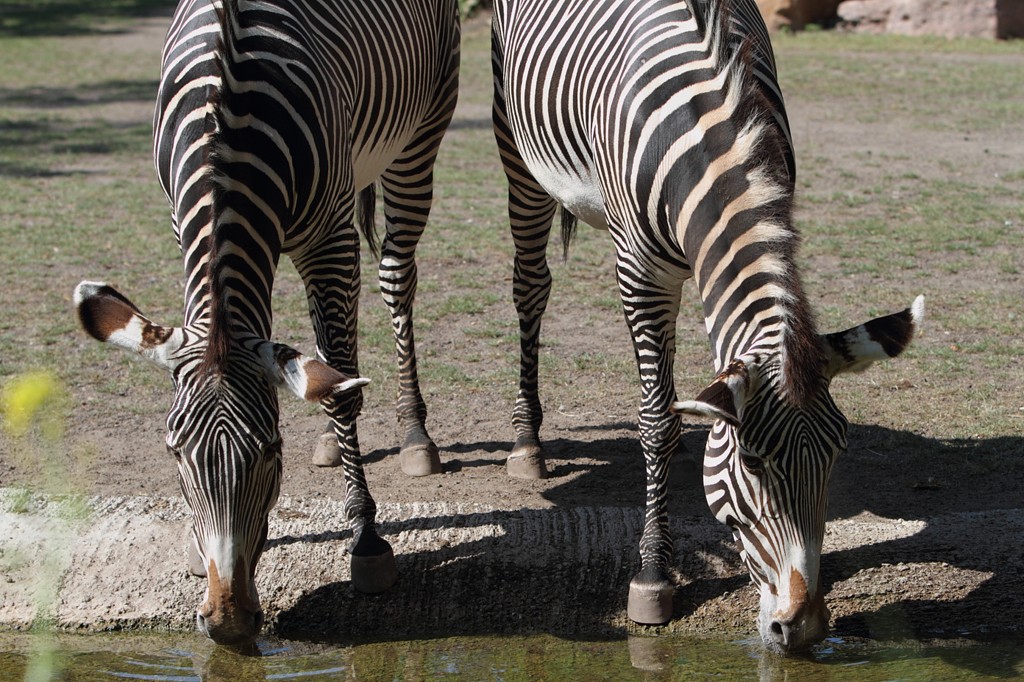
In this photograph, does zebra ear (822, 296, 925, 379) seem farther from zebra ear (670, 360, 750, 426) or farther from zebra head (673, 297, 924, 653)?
zebra ear (670, 360, 750, 426)

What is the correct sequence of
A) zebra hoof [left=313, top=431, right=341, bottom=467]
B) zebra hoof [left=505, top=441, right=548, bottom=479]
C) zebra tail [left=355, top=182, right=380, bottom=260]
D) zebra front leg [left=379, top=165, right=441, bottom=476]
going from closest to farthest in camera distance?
zebra hoof [left=505, top=441, right=548, bottom=479], zebra hoof [left=313, top=431, right=341, bottom=467], zebra front leg [left=379, top=165, right=441, bottom=476], zebra tail [left=355, top=182, right=380, bottom=260]

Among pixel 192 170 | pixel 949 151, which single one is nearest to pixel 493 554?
pixel 192 170

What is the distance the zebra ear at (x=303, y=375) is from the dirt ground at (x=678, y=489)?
1369 millimetres

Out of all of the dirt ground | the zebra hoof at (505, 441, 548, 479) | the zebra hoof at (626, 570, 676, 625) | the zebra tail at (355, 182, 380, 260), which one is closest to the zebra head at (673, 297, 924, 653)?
the zebra hoof at (626, 570, 676, 625)

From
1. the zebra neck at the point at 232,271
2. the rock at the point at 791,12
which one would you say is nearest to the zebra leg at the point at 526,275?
the zebra neck at the point at 232,271

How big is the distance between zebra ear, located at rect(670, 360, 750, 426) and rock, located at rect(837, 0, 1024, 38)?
1878 cm

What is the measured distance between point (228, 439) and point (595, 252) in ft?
21.6

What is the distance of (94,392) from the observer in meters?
7.04

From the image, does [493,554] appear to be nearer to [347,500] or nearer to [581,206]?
[347,500]

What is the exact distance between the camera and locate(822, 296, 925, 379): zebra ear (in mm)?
3564

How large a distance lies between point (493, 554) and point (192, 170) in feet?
6.32

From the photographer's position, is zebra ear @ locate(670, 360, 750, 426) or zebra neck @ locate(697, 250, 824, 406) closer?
zebra ear @ locate(670, 360, 750, 426)

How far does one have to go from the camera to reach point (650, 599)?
4.48m

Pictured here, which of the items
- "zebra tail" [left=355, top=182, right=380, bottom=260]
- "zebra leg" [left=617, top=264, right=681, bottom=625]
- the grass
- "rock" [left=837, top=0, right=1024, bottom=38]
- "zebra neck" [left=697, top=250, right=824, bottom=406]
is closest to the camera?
"zebra neck" [left=697, top=250, right=824, bottom=406]
